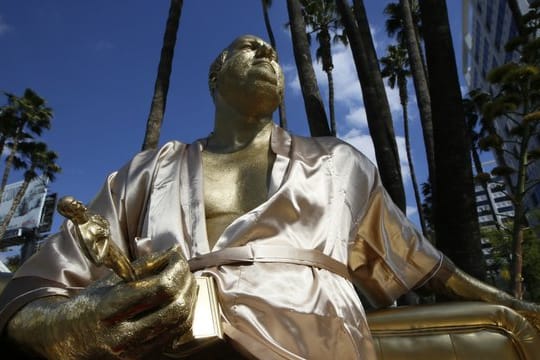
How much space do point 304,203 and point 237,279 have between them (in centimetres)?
38

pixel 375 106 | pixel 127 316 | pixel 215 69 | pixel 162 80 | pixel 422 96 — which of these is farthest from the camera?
pixel 162 80

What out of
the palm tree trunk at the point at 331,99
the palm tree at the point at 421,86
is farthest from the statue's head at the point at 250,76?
the palm tree trunk at the point at 331,99

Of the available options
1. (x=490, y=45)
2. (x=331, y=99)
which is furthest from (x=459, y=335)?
(x=490, y=45)

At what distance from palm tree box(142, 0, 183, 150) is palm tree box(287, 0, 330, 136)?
1770 millimetres

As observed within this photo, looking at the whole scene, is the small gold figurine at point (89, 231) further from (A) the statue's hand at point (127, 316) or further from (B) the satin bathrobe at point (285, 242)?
(B) the satin bathrobe at point (285, 242)

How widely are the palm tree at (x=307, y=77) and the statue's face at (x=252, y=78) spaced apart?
3.51m

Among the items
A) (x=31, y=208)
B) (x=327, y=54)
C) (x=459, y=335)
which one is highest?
(x=327, y=54)

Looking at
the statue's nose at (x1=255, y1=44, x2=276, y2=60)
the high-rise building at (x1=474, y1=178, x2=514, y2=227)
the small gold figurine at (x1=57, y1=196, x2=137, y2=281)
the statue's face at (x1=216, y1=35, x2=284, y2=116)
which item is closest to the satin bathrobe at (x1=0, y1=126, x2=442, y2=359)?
the statue's face at (x1=216, y1=35, x2=284, y2=116)

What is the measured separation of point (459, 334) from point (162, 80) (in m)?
5.58

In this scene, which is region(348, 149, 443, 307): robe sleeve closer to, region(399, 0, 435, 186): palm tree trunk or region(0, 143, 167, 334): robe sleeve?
region(0, 143, 167, 334): robe sleeve

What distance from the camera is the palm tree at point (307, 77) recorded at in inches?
219

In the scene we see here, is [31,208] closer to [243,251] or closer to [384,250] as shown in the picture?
[384,250]

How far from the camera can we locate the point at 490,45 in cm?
4372

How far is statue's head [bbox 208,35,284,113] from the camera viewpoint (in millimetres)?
1950
